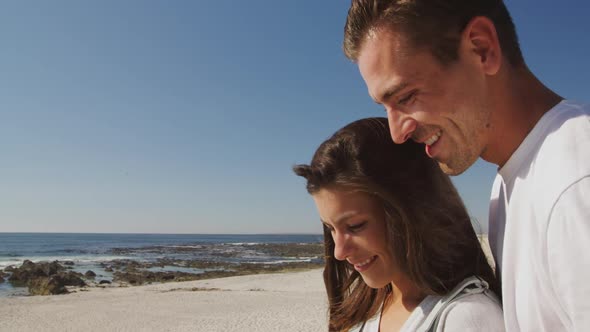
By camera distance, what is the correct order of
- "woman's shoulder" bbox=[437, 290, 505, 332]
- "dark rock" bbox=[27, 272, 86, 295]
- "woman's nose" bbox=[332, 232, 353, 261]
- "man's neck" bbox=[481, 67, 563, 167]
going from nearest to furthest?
"man's neck" bbox=[481, 67, 563, 167] → "woman's shoulder" bbox=[437, 290, 505, 332] → "woman's nose" bbox=[332, 232, 353, 261] → "dark rock" bbox=[27, 272, 86, 295]

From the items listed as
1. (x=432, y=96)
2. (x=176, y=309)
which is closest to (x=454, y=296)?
(x=432, y=96)

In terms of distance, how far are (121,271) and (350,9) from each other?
47.5 meters

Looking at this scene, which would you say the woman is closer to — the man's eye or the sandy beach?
the man's eye

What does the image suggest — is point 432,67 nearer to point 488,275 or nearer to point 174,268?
point 488,275

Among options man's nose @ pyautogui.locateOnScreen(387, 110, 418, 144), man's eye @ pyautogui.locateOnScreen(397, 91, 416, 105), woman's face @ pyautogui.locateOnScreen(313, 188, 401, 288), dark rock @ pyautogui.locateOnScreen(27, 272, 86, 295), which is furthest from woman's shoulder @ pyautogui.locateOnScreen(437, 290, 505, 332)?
dark rock @ pyautogui.locateOnScreen(27, 272, 86, 295)

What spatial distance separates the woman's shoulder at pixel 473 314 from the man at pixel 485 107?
0.25 meters

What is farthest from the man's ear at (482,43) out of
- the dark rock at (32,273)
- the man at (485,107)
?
the dark rock at (32,273)

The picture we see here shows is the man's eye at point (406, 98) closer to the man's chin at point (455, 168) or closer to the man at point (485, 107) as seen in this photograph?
the man at point (485, 107)

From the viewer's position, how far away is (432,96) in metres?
1.64

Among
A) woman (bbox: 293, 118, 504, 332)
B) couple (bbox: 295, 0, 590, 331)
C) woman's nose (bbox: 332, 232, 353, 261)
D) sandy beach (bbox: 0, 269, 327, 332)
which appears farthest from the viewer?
sandy beach (bbox: 0, 269, 327, 332)

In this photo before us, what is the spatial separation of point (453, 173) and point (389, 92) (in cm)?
40

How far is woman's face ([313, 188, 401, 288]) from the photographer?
7.66 feet

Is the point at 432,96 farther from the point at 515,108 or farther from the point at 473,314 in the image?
the point at 473,314

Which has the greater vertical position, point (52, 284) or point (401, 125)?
point (401, 125)
